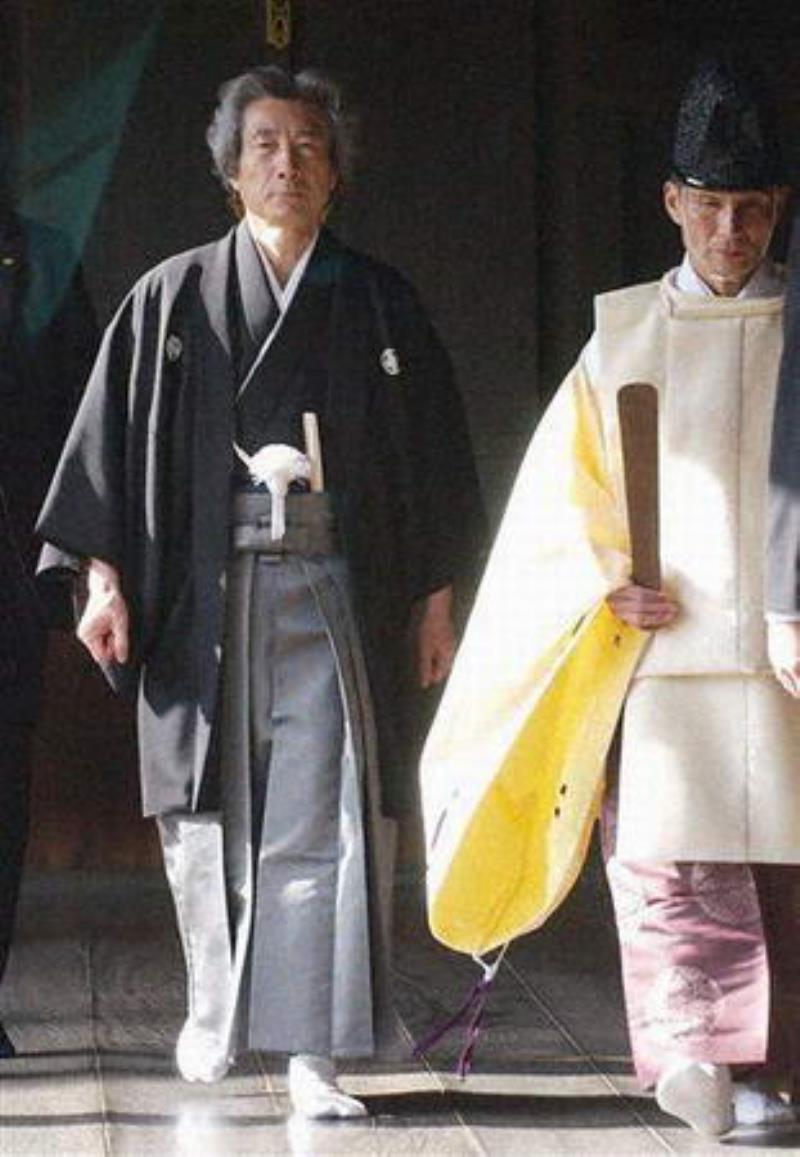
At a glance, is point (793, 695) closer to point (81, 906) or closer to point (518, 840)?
point (518, 840)

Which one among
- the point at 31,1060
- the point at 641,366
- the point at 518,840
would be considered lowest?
the point at 31,1060

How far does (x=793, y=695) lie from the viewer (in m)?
6.14

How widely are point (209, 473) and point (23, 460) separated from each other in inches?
26.2

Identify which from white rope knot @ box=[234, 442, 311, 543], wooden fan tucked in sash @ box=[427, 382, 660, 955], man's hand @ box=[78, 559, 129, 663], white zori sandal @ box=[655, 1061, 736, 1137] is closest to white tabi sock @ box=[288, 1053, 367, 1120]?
wooden fan tucked in sash @ box=[427, 382, 660, 955]

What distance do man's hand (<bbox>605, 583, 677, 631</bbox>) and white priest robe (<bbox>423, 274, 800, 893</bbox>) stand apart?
2 centimetres

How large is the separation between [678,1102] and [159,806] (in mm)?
1281

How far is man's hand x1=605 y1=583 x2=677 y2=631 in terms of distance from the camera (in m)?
6.25

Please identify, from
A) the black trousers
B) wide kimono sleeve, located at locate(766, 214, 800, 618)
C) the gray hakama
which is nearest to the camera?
wide kimono sleeve, located at locate(766, 214, 800, 618)

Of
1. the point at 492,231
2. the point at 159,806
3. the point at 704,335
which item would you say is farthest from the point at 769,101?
the point at 492,231

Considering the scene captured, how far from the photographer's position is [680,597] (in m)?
6.28

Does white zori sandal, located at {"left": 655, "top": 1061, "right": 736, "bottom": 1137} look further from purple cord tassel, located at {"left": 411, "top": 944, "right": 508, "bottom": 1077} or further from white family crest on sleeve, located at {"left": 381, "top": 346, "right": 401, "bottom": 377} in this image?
white family crest on sleeve, located at {"left": 381, "top": 346, "right": 401, "bottom": 377}

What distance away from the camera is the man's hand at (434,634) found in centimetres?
682

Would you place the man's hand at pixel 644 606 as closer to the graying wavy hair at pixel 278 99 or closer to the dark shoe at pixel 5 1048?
the graying wavy hair at pixel 278 99

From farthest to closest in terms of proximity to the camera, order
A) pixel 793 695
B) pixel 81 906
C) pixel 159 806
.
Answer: pixel 81 906, pixel 159 806, pixel 793 695
